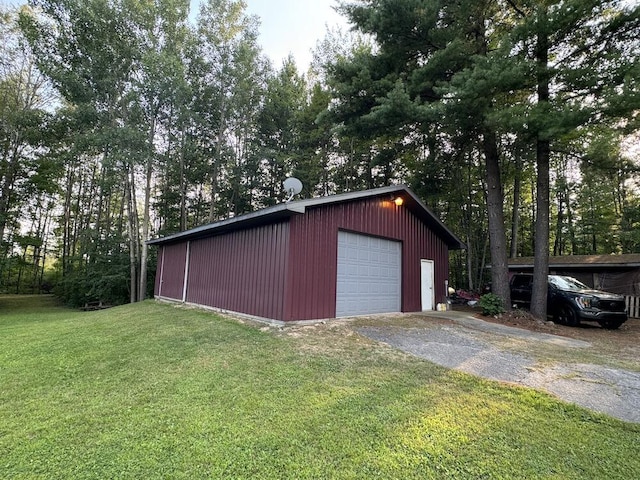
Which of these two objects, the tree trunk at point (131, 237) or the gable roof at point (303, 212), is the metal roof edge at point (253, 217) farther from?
the tree trunk at point (131, 237)

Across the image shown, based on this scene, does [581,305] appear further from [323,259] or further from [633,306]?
[323,259]

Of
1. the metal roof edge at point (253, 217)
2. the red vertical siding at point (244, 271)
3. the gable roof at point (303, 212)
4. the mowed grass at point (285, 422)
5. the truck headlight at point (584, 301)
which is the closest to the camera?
the mowed grass at point (285, 422)

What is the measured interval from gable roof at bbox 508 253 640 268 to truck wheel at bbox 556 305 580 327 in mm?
4474

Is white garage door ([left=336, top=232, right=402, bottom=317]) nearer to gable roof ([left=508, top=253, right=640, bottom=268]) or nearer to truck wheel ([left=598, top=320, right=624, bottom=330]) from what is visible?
truck wheel ([left=598, top=320, right=624, bottom=330])

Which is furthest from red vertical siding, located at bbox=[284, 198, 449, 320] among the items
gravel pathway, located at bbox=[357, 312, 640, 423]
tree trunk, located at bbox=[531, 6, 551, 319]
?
tree trunk, located at bbox=[531, 6, 551, 319]

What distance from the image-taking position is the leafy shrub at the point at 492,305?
28.3 ft

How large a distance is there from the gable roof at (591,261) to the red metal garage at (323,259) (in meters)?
4.76

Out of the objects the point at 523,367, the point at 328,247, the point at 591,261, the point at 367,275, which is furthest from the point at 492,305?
the point at 591,261

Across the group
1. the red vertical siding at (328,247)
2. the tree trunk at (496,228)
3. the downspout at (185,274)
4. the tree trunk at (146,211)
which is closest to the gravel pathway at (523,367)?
the red vertical siding at (328,247)

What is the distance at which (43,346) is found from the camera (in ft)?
17.8

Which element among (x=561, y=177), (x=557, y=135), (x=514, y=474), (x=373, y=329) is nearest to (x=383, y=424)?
(x=514, y=474)

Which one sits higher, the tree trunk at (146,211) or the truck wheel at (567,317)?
the tree trunk at (146,211)

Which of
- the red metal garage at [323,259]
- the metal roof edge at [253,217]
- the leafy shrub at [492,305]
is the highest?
the metal roof edge at [253,217]

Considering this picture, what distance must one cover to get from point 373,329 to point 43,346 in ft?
20.1
